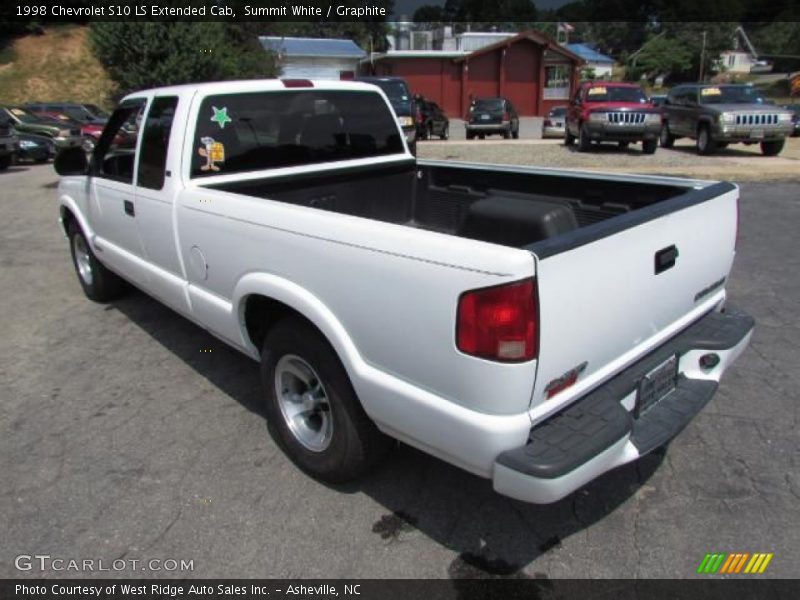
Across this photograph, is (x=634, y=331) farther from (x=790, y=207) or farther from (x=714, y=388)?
(x=790, y=207)

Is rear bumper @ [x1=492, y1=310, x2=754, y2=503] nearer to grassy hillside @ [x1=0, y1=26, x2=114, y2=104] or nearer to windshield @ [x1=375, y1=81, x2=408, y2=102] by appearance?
windshield @ [x1=375, y1=81, x2=408, y2=102]

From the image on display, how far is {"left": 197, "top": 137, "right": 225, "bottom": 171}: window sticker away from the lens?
11.8 feet

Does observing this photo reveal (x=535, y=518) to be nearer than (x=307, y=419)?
Yes

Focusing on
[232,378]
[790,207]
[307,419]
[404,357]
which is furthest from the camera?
[790,207]

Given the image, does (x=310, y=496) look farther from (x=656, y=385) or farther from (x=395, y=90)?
(x=395, y=90)

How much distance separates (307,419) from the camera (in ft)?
10.3

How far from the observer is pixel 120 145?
14.5 feet

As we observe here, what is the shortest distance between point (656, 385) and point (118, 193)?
3.52 m

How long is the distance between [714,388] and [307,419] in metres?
1.89

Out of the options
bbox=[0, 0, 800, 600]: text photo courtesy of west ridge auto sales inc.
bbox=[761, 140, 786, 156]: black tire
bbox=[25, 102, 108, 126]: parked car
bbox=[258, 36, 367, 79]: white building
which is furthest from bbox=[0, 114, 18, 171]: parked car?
bbox=[258, 36, 367, 79]: white building

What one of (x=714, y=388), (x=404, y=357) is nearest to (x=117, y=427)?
(x=404, y=357)

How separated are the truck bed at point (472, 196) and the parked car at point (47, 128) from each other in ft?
57.9

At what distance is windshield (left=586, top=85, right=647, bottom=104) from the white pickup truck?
13768 millimetres

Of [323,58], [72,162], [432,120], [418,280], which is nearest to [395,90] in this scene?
[432,120]
